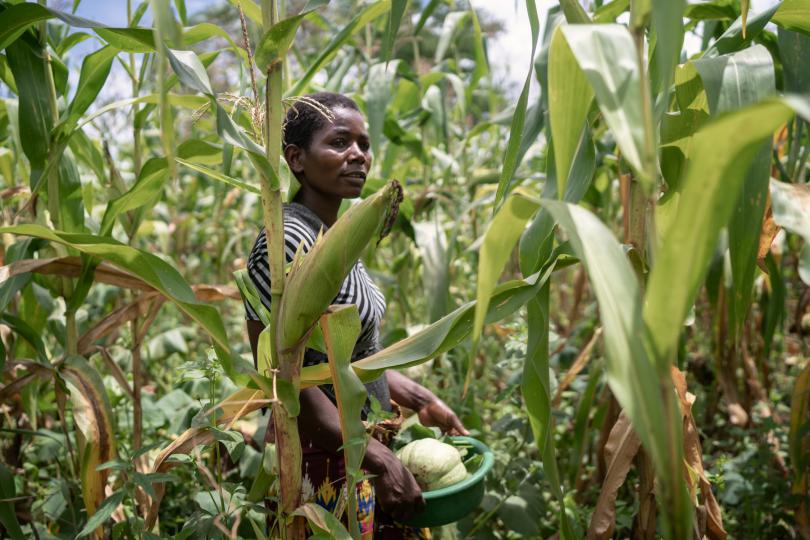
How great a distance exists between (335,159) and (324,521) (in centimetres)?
72

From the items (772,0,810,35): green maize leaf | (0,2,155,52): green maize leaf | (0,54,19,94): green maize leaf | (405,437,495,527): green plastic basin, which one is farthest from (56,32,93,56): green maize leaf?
(772,0,810,35): green maize leaf

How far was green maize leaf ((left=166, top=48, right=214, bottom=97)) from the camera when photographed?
99 centimetres

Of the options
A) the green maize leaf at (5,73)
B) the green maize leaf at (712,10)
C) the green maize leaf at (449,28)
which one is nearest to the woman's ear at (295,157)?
the green maize leaf at (5,73)

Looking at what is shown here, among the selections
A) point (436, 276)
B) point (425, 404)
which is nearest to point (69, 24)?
point (425, 404)

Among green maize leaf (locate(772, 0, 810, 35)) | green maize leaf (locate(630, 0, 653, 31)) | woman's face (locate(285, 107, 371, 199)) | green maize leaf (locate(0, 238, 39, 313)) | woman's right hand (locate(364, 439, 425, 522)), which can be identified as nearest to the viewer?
green maize leaf (locate(630, 0, 653, 31))

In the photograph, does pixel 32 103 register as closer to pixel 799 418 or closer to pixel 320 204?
pixel 320 204

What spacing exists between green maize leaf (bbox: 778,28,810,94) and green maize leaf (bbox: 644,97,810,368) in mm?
684

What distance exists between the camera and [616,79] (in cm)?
66

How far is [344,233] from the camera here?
1013mm

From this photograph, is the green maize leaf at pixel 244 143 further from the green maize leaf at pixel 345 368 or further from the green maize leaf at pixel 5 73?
the green maize leaf at pixel 5 73

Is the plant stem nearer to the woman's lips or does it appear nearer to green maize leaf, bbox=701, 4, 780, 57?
the woman's lips

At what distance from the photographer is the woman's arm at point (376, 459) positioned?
4.28 ft

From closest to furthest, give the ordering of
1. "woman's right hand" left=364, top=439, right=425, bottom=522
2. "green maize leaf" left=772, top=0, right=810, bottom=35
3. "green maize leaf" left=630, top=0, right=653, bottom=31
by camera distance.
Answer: "green maize leaf" left=630, top=0, right=653, bottom=31 < "green maize leaf" left=772, top=0, right=810, bottom=35 < "woman's right hand" left=364, top=439, right=425, bottom=522

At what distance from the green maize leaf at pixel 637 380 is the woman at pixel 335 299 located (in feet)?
2.40
